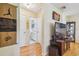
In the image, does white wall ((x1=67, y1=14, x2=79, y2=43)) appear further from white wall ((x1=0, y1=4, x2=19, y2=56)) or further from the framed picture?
white wall ((x1=0, y1=4, x2=19, y2=56))

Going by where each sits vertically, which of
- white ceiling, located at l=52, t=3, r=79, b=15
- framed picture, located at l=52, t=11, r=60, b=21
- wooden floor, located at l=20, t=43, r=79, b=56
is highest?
white ceiling, located at l=52, t=3, r=79, b=15

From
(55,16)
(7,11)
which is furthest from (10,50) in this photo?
(55,16)

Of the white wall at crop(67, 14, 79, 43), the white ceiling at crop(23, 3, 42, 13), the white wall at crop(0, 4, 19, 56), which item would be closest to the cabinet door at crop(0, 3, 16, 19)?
the white ceiling at crop(23, 3, 42, 13)

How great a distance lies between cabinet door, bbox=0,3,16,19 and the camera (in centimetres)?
179

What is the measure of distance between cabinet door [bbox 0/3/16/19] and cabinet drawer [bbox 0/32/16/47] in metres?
0.28

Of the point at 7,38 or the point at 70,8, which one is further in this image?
the point at 70,8

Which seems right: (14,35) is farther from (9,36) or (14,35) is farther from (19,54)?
(19,54)

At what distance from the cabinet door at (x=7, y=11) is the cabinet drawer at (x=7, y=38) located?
279 millimetres

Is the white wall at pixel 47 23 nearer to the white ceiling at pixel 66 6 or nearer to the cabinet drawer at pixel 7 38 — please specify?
the white ceiling at pixel 66 6

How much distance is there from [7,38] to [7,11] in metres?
0.43

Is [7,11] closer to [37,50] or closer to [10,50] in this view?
[10,50]

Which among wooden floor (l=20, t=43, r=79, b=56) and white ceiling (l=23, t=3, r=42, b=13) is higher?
white ceiling (l=23, t=3, r=42, b=13)

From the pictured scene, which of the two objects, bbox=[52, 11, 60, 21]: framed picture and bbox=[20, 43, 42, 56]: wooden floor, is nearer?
bbox=[20, 43, 42, 56]: wooden floor

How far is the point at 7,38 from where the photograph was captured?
73.4 inches
